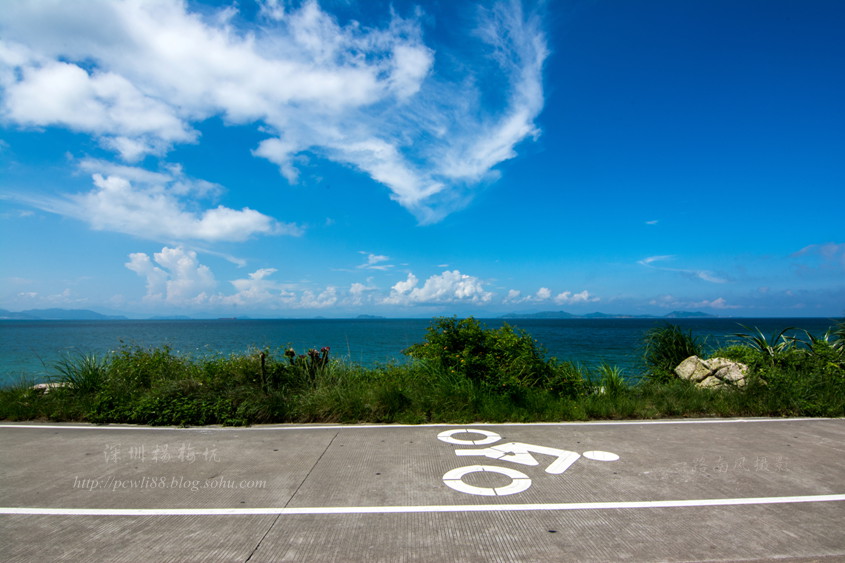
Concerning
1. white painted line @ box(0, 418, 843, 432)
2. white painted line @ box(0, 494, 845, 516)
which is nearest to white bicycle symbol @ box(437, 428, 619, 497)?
white painted line @ box(0, 494, 845, 516)

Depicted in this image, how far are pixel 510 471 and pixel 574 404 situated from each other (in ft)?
10.2

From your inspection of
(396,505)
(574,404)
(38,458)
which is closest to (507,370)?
(574,404)

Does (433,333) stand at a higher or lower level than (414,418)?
higher

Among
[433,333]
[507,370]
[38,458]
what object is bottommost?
[38,458]

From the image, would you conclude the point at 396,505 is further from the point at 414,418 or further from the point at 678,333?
the point at 678,333

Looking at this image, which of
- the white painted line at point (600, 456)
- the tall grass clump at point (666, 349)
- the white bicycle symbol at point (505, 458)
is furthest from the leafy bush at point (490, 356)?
the tall grass clump at point (666, 349)

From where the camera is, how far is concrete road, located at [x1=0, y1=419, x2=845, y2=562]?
10.7ft

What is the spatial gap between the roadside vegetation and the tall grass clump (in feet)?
3.75

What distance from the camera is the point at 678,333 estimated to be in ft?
38.3

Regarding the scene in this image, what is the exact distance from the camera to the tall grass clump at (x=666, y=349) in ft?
37.2

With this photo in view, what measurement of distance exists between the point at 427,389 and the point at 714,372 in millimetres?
6209

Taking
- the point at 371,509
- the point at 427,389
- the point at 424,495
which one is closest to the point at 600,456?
the point at 424,495

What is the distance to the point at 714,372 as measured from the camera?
9.41 meters

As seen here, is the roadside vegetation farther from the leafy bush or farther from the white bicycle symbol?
the white bicycle symbol
